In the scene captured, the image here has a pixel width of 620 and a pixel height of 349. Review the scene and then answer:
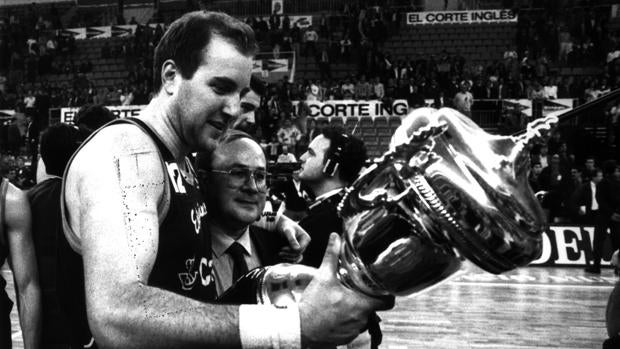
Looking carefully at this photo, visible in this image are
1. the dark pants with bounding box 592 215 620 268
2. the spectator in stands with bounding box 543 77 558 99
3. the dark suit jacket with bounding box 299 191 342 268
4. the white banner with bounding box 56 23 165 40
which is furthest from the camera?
the white banner with bounding box 56 23 165 40

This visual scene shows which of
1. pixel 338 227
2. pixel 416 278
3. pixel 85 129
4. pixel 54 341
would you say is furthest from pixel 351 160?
pixel 416 278

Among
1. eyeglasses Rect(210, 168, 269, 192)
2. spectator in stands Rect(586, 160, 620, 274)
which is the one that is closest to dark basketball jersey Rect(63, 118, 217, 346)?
eyeglasses Rect(210, 168, 269, 192)

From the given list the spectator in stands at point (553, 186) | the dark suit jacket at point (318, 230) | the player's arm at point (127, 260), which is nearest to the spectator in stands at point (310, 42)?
the spectator in stands at point (553, 186)

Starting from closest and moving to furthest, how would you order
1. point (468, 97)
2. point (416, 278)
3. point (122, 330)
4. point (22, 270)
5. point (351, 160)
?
point (416, 278) < point (122, 330) < point (22, 270) < point (351, 160) < point (468, 97)

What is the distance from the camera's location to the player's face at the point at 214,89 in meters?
1.51

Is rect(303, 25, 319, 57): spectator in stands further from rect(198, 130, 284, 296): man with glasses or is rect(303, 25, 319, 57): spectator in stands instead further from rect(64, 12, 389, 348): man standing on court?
rect(64, 12, 389, 348): man standing on court

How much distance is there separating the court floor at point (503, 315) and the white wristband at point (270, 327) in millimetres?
3909

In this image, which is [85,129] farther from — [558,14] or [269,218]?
[558,14]

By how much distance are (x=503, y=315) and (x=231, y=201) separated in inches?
221

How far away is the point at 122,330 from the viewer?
1224 mm

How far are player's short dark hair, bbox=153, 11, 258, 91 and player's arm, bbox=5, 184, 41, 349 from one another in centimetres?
118

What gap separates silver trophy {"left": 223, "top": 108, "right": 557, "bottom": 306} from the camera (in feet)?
3.40

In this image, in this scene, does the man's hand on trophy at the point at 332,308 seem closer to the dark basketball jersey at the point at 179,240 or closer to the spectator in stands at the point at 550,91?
the dark basketball jersey at the point at 179,240

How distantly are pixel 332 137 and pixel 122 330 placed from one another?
8.51 feet
